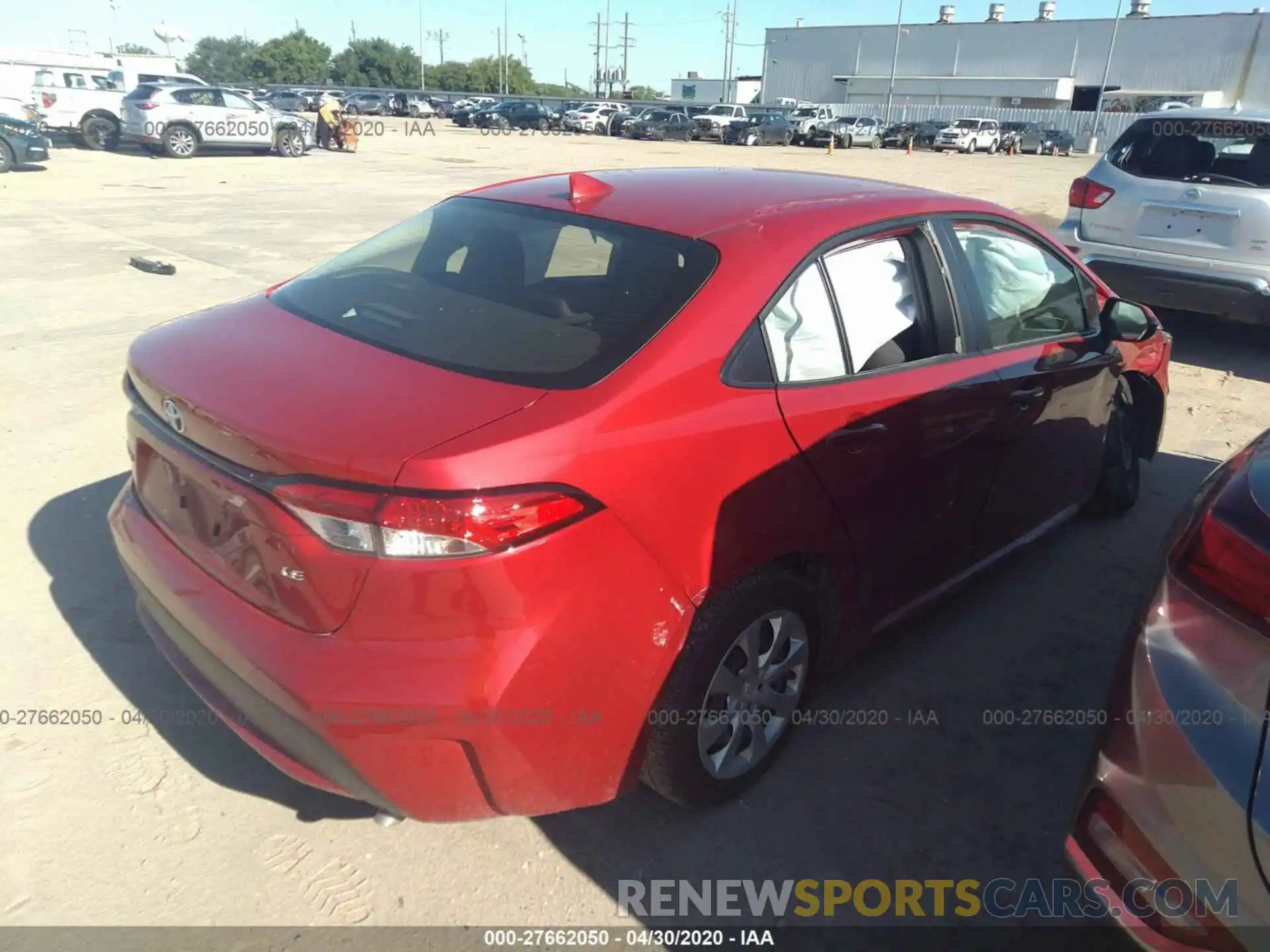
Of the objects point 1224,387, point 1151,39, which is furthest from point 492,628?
point 1151,39

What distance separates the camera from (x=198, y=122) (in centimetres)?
2208

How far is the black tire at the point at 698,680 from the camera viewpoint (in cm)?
223

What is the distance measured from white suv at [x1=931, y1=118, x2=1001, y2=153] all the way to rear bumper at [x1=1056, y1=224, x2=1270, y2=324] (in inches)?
1638

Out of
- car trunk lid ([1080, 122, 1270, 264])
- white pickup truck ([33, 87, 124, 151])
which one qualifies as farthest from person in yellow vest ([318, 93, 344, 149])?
car trunk lid ([1080, 122, 1270, 264])

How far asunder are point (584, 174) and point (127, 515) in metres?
1.76

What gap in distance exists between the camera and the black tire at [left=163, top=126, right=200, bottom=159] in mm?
21703

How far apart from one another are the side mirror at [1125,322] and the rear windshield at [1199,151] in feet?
11.5

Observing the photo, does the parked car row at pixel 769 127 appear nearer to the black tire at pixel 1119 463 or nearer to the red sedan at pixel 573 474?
the black tire at pixel 1119 463

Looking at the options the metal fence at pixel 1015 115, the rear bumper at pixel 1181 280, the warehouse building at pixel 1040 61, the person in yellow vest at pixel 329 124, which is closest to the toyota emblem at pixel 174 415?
the rear bumper at pixel 1181 280

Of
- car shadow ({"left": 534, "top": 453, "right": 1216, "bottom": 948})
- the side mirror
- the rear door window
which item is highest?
the rear door window

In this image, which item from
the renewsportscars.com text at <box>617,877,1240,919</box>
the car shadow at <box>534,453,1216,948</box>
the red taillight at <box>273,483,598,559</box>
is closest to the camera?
the red taillight at <box>273,483,598,559</box>

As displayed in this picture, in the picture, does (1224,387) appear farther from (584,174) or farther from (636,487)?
(636,487)

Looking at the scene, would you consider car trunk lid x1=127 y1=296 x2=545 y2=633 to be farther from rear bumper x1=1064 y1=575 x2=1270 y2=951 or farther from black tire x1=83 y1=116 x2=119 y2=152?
black tire x1=83 y1=116 x2=119 y2=152

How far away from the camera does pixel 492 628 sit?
1872 millimetres
